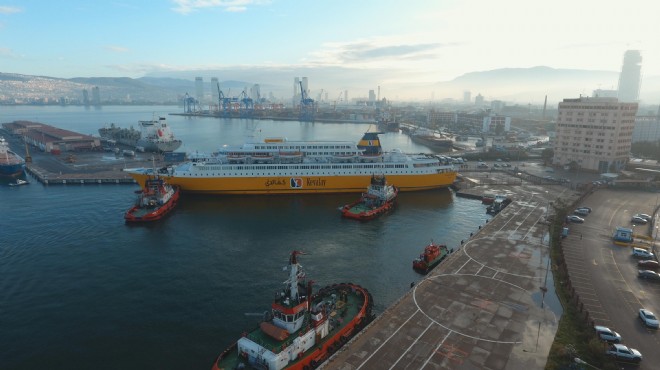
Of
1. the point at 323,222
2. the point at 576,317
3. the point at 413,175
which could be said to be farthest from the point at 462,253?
the point at 413,175

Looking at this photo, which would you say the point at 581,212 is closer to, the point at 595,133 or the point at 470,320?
the point at 470,320

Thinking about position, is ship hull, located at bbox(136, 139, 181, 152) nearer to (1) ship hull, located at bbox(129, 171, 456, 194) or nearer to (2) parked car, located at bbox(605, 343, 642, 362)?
(1) ship hull, located at bbox(129, 171, 456, 194)

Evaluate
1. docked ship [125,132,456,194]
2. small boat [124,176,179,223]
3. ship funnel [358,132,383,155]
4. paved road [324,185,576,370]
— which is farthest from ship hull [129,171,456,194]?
paved road [324,185,576,370]

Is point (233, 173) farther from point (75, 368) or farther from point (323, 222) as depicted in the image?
point (75, 368)

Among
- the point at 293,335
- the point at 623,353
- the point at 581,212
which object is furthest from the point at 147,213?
the point at 581,212

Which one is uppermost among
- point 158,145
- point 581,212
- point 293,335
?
point 158,145

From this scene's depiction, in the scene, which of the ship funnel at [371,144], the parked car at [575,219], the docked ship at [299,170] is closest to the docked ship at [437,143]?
the docked ship at [299,170]
